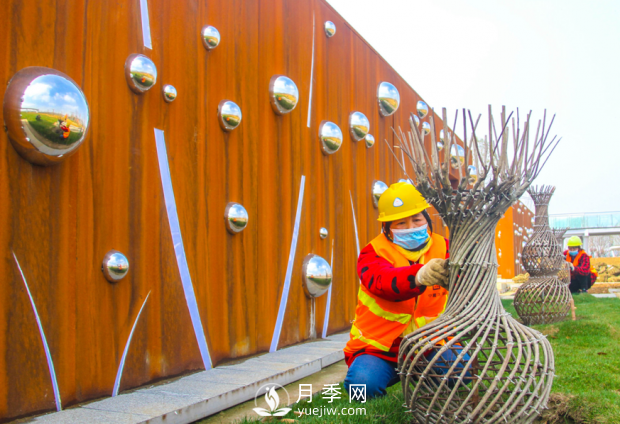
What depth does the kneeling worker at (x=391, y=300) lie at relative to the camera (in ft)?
9.57

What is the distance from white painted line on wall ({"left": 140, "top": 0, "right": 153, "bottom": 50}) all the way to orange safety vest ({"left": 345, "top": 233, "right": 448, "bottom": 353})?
193 centimetres

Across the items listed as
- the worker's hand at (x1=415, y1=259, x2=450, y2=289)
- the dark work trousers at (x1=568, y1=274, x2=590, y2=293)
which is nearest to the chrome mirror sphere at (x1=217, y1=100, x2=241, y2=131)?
the worker's hand at (x1=415, y1=259, x2=450, y2=289)

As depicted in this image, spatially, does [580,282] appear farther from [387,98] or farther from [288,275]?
[288,275]

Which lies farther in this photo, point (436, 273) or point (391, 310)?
point (391, 310)

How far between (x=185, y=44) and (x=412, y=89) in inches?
192

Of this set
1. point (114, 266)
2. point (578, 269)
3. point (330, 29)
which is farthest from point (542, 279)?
point (578, 269)

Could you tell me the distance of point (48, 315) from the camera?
2.64 meters

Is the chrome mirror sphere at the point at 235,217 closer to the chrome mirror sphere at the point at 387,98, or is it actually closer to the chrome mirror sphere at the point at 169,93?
the chrome mirror sphere at the point at 169,93

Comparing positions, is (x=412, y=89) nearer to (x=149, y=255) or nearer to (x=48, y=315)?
(x=149, y=255)

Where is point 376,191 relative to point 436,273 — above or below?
above

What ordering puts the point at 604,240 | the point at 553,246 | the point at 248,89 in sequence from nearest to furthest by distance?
the point at 248,89 → the point at 553,246 → the point at 604,240

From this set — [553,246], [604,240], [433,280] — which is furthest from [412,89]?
[604,240]

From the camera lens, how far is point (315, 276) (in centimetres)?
481

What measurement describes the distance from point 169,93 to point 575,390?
3.24 m
